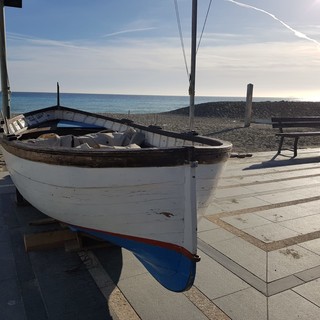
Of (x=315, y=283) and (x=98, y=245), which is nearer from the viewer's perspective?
(x=315, y=283)

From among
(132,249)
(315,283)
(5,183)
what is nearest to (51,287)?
(132,249)

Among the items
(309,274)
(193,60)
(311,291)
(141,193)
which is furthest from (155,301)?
(193,60)

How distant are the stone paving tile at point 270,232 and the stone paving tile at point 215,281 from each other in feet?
3.36

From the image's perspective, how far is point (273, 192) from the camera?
22.3 ft

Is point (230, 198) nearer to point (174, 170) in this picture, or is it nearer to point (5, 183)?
point (174, 170)

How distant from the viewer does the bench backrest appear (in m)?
11.6

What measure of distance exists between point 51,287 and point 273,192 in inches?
186

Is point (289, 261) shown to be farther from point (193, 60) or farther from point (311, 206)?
point (193, 60)

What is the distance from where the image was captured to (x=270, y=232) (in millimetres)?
4773

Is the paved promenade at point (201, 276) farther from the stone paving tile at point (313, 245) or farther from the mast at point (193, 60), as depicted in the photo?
the mast at point (193, 60)

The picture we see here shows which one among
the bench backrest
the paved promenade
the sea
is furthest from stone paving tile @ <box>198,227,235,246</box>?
the sea

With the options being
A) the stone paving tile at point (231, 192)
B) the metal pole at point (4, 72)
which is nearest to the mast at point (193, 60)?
the stone paving tile at point (231, 192)

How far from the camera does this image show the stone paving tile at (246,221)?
5027 mm

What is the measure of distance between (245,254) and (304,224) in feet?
4.84
